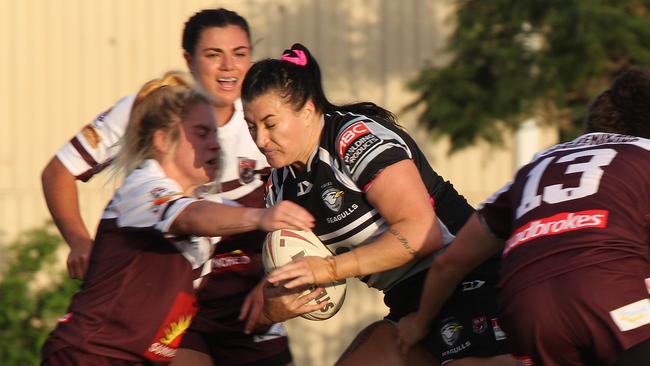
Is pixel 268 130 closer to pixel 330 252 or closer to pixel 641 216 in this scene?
pixel 330 252

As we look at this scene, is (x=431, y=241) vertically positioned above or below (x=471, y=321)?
above

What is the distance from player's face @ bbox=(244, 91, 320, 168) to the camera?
4.24 m

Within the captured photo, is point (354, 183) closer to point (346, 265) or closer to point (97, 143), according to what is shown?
point (346, 265)

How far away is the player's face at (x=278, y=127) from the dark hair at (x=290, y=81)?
0.08 ft

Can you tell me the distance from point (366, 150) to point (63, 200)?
1661 mm

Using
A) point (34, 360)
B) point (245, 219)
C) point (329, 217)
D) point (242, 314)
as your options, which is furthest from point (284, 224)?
point (34, 360)

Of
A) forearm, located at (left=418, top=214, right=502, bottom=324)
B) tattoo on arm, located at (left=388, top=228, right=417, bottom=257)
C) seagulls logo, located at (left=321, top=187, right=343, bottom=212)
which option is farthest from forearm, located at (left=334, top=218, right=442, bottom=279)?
seagulls logo, located at (left=321, top=187, right=343, bottom=212)

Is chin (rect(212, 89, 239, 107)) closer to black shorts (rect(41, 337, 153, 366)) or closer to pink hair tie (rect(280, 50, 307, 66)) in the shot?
pink hair tie (rect(280, 50, 307, 66))

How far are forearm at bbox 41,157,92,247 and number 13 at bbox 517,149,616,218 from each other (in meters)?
2.14

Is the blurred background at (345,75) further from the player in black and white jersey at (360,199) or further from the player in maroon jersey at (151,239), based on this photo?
the player in maroon jersey at (151,239)

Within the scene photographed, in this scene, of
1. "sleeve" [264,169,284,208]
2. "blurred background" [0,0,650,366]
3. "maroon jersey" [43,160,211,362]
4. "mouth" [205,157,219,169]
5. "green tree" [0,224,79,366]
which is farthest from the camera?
"green tree" [0,224,79,366]

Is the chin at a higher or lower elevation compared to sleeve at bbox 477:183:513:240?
higher

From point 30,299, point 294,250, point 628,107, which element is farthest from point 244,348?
point 30,299

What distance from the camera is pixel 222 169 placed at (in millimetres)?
4785
